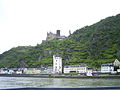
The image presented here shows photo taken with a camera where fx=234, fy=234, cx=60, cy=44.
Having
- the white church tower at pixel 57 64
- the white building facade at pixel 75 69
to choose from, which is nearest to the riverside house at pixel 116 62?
the white building facade at pixel 75 69

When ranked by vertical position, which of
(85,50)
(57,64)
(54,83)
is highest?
(85,50)

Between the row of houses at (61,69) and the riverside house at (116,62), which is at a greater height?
the riverside house at (116,62)

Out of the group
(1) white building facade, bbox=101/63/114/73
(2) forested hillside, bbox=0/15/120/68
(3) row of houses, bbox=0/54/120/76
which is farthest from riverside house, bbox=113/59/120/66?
(2) forested hillside, bbox=0/15/120/68

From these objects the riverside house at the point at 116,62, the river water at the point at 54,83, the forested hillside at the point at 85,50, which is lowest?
the river water at the point at 54,83

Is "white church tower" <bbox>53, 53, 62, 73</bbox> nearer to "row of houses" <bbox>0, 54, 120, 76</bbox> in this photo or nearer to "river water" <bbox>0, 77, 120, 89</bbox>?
"row of houses" <bbox>0, 54, 120, 76</bbox>

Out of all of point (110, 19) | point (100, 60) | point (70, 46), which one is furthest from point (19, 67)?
point (110, 19)

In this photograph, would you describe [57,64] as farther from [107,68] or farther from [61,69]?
[107,68]

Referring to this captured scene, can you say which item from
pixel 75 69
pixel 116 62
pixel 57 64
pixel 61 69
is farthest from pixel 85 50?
pixel 116 62

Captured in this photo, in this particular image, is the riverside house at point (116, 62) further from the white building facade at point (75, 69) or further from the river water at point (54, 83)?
the river water at point (54, 83)

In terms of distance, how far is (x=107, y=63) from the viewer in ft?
333

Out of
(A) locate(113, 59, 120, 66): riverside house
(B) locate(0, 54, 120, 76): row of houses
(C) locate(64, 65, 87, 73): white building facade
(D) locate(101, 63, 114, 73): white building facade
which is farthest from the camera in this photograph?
(C) locate(64, 65, 87, 73): white building facade

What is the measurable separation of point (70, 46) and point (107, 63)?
3754 cm

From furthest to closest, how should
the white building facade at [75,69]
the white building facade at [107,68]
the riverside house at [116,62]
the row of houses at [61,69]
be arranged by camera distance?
the white building facade at [75,69], the riverside house at [116,62], the row of houses at [61,69], the white building facade at [107,68]

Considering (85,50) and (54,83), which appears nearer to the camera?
(54,83)
